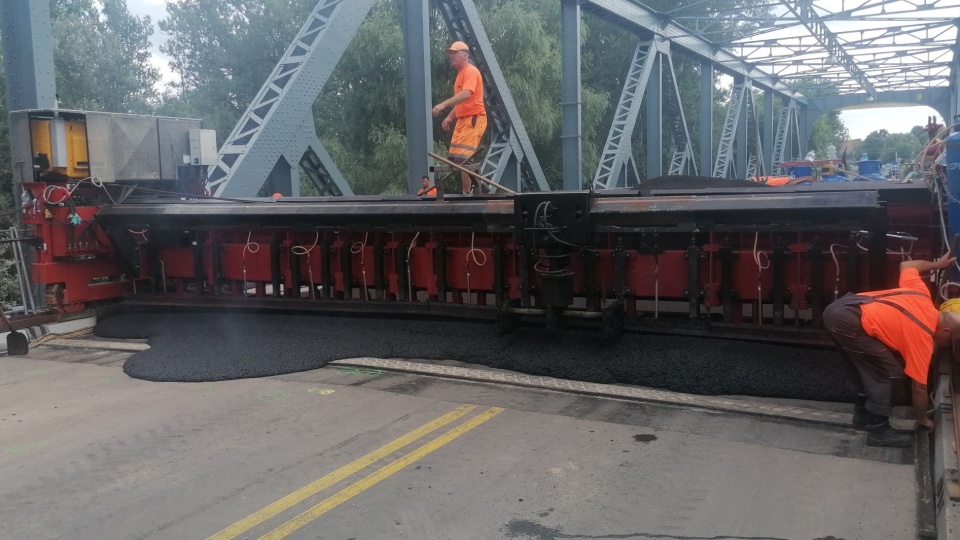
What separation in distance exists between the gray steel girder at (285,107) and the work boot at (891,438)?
7.10m

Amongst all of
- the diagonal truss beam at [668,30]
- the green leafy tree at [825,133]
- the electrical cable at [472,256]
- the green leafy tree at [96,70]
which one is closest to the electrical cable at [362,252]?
the electrical cable at [472,256]

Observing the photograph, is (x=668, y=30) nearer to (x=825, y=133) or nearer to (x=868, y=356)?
(x=868, y=356)

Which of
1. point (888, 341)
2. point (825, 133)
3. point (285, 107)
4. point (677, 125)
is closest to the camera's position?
point (888, 341)

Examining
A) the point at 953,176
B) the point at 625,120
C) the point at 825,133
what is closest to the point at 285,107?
A: the point at 953,176

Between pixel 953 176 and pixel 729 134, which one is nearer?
pixel 953 176

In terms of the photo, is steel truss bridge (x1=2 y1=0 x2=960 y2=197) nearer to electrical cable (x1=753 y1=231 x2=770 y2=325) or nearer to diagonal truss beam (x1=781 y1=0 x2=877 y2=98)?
diagonal truss beam (x1=781 y1=0 x2=877 y2=98)

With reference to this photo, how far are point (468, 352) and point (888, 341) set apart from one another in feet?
10.3

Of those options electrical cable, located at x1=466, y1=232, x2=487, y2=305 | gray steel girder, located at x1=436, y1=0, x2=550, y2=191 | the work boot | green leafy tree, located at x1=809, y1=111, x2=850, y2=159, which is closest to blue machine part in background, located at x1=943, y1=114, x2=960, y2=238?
the work boot

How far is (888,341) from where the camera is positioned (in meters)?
4.33

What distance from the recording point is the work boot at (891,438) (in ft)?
14.1

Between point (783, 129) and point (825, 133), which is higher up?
point (825, 133)

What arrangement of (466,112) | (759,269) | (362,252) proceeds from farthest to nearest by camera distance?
(466,112) < (362,252) < (759,269)

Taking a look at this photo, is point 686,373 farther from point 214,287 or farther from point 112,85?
point 112,85

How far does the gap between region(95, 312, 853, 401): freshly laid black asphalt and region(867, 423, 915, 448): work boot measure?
0.61m
